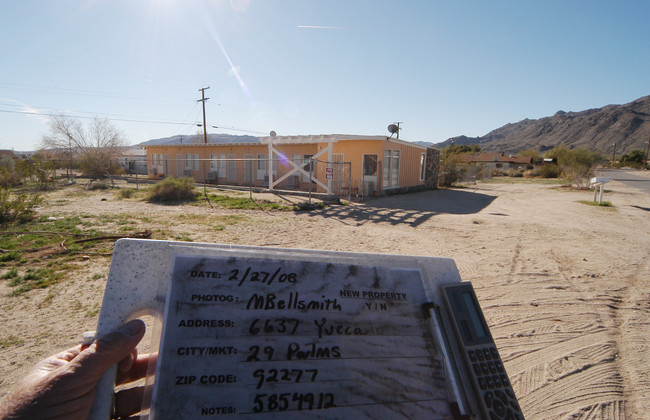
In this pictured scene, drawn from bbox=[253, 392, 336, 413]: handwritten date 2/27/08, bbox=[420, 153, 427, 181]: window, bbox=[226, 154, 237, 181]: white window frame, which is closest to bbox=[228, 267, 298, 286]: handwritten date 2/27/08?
bbox=[253, 392, 336, 413]: handwritten date 2/27/08

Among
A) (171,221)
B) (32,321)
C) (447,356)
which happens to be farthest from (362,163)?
(447,356)

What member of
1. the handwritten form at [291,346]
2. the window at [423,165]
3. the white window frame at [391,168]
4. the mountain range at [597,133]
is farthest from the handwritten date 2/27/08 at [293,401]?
the mountain range at [597,133]

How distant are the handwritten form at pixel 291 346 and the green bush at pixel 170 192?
1404cm

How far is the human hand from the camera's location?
97cm

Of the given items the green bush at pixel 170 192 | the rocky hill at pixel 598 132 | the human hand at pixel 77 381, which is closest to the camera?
the human hand at pixel 77 381

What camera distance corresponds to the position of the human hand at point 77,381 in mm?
A: 968

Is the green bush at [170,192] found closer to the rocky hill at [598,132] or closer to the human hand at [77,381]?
the human hand at [77,381]

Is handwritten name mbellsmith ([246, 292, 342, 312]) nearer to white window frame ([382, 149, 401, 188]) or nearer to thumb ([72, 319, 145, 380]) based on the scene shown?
thumb ([72, 319, 145, 380])

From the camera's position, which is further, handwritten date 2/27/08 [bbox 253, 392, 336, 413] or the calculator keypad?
the calculator keypad

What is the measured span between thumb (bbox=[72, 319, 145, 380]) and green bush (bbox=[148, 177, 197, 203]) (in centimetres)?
1391

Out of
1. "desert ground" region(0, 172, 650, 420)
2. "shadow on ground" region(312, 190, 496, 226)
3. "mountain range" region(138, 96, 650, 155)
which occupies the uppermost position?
"mountain range" region(138, 96, 650, 155)

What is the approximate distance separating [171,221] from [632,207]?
60.4 feet

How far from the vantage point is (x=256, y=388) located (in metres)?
1.13

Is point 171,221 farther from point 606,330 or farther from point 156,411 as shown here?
point 606,330
